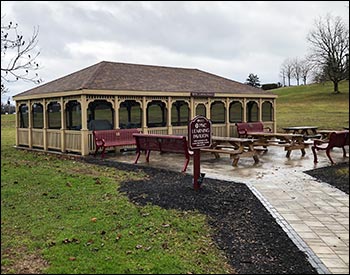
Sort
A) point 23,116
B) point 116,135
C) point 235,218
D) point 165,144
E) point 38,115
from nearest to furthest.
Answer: point 235,218, point 165,144, point 116,135, point 38,115, point 23,116

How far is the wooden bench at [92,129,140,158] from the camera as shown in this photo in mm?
13730

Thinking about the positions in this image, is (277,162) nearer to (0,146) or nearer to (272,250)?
(272,250)

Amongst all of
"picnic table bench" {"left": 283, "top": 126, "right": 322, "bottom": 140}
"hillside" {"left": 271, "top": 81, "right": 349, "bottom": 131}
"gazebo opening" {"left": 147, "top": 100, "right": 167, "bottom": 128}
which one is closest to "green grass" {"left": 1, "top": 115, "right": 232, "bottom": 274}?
"gazebo opening" {"left": 147, "top": 100, "right": 167, "bottom": 128}

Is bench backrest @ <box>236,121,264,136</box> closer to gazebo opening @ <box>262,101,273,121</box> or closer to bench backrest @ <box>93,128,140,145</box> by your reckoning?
gazebo opening @ <box>262,101,273,121</box>

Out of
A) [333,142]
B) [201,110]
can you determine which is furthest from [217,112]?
[333,142]

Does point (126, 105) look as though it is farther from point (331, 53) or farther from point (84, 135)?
point (331, 53)

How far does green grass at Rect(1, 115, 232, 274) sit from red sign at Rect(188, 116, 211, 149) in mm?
1733

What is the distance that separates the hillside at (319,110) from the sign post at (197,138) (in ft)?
63.9

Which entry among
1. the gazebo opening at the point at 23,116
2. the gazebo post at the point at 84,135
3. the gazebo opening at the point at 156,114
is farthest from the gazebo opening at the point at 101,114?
the gazebo opening at the point at 23,116

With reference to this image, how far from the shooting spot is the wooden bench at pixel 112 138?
13.7 meters

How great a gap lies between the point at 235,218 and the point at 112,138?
9.05 metres

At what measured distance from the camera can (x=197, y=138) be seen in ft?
25.3

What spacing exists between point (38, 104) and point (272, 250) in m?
15.0

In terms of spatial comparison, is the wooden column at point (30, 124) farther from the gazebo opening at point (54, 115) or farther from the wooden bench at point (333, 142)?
the wooden bench at point (333, 142)
